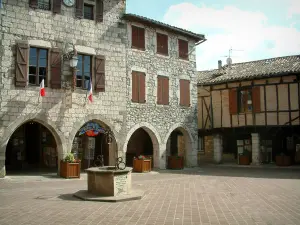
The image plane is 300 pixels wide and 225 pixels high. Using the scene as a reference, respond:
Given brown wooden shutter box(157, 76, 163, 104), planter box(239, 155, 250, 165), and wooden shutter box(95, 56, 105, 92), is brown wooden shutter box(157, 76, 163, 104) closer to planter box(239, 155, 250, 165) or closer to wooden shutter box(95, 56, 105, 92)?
wooden shutter box(95, 56, 105, 92)

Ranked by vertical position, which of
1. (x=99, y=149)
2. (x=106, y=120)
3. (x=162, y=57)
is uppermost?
(x=162, y=57)

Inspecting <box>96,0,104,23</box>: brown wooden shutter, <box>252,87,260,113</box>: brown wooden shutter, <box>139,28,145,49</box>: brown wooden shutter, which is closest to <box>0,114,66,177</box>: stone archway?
<box>96,0,104,23</box>: brown wooden shutter

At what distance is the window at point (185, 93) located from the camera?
1817cm

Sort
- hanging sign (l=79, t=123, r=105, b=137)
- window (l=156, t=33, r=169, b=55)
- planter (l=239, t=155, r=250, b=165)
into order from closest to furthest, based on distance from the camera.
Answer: hanging sign (l=79, t=123, r=105, b=137) < window (l=156, t=33, r=169, b=55) < planter (l=239, t=155, r=250, b=165)

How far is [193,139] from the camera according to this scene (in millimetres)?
18641

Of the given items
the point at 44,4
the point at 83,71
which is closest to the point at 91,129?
the point at 83,71

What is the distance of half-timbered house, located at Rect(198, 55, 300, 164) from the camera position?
19.1 meters

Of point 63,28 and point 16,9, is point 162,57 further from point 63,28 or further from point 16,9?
point 16,9

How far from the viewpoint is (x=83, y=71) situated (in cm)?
1440

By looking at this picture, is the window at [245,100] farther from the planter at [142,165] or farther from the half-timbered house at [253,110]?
the planter at [142,165]

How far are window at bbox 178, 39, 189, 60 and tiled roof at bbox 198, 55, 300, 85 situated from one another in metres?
3.69

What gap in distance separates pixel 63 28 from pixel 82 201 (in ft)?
28.4

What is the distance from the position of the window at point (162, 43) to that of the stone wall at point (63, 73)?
2.24 metres

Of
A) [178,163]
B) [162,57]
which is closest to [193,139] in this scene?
[178,163]
